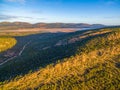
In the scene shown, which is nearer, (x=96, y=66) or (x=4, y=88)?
(x=4, y=88)

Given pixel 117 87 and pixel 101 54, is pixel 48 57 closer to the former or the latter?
pixel 101 54

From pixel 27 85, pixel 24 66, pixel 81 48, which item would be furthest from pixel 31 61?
pixel 27 85

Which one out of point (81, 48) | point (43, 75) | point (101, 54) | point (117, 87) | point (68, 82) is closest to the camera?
point (117, 87)

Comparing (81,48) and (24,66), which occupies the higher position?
(81,48)

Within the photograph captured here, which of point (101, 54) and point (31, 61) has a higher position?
point (101, 54)

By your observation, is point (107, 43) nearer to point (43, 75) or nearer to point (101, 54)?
point (101, 54)

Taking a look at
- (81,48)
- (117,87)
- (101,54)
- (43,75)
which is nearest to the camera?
(117,87)

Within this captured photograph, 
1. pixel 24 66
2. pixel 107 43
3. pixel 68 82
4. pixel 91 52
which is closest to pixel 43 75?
pixel 68 82

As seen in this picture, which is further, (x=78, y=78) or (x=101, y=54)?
(x=101, y=54)

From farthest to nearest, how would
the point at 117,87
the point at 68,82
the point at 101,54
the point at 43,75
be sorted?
the point at 101,54
the point at 43,75
the point at 68,82
the point at 117,87
